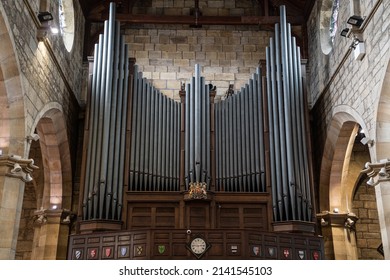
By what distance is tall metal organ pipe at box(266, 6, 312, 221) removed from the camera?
41.8ft

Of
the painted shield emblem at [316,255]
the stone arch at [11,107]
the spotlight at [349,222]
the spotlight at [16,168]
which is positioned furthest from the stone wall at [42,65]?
the spotlight at [349,222]

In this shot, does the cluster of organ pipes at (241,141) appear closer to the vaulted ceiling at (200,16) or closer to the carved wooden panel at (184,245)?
the carved wooden panel at (184,245)

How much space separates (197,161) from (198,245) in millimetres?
2609

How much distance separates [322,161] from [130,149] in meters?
4.82

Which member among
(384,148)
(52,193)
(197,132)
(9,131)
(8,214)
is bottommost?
(8,214)

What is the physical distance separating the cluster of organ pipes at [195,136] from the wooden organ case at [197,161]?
24mm

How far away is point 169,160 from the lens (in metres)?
13.6

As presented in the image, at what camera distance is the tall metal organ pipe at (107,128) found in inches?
500

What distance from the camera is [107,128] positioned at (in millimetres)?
13352

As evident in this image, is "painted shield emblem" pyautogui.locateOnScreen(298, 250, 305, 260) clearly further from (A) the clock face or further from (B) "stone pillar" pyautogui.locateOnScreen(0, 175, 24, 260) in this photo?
(B) "stone pillar" pyautogui.locateOnScreen(0, 175, 24, 260)

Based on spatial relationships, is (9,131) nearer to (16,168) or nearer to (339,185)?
(16,168)

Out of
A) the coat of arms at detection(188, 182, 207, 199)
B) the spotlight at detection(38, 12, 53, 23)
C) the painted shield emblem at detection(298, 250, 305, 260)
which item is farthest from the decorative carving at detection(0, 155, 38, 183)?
the painted shield emblem at detection(298, 250, 305, 260)

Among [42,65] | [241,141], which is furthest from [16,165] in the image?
[241,141]

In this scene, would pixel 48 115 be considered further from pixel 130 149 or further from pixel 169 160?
pixel 169 160
